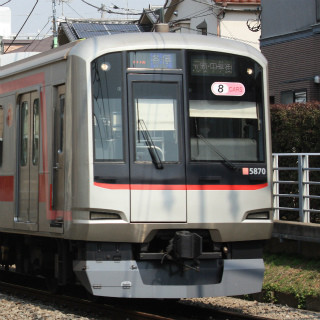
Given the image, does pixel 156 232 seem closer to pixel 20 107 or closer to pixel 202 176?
pixel 202 176

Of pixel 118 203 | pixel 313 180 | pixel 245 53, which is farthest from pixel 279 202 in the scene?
pixel 118 203

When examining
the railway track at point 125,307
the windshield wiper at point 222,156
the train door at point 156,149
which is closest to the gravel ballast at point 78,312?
the railway track at point 125,307

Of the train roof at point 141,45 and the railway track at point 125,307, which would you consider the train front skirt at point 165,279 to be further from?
the train roof at point 141,45

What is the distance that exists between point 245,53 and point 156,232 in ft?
7.90

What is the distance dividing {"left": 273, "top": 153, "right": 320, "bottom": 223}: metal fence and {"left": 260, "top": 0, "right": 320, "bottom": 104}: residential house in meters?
7.31

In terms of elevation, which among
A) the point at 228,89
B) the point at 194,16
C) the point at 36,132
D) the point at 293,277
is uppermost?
the point at 194,16

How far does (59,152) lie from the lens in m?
9.41

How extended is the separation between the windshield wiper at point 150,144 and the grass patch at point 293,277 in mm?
2985

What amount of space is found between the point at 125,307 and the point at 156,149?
220 cm

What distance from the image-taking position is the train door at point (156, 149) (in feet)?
29.2

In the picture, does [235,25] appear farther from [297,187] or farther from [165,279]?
[165,279]

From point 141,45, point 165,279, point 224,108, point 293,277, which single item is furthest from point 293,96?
point 165,279

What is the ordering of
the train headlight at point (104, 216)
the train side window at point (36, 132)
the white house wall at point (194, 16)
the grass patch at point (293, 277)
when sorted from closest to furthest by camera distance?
1. the train headlight at point (104, 216)
2. the train side window at point (36, 132)
3. the grass patch at point (293, 277)
4. the white house wall at point (194, 16)

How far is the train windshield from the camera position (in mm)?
9273
